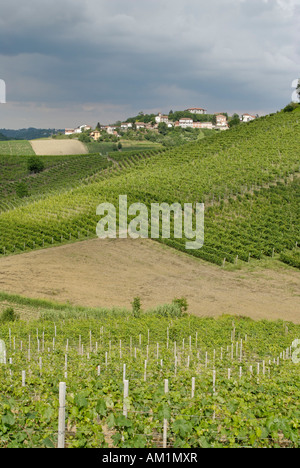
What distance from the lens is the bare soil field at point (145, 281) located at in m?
28.0

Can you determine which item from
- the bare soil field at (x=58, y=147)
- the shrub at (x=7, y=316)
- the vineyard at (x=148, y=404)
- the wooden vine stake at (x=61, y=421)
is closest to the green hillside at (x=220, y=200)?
the shrub at (x=7, y=316)

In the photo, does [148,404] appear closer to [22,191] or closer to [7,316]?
[7,316]

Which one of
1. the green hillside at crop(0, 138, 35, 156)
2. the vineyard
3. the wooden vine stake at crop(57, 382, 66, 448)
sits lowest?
the vineyard

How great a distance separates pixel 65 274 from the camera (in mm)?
33344

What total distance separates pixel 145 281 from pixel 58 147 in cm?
8480

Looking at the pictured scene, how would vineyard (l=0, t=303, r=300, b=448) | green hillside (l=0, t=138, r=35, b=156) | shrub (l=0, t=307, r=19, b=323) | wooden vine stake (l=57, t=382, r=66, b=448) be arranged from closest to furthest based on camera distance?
1. wooden vine stake (l=57, t=382, r=66, b=448)
2. vineyard (l=0, t=303, r=300, b=448)
3. shrub (l=0, t=307, r=19, b=323)
4. green hillside (l=0, t=138, r=35, b=156)

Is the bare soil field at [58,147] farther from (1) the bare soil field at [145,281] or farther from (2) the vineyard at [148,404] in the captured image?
(2) the vineyard at [148,404]

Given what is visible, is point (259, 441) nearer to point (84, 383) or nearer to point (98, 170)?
point (84, 383)

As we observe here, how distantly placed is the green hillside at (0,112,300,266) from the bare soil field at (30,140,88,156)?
114 feet

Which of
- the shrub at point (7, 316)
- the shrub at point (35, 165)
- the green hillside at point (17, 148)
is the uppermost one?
the green hillside at point (17, 148)

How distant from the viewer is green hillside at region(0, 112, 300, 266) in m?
39.4

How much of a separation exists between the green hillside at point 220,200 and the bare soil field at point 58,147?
34.8 metres

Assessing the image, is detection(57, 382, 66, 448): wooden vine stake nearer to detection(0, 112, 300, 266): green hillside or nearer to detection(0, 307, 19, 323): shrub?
detection(0, 307, 19, 323): shrub

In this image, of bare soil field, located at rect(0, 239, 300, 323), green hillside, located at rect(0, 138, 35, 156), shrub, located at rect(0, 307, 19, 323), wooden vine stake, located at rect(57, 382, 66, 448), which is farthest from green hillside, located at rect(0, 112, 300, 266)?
green hillside, located at rect(0, 138, 35, 156)
